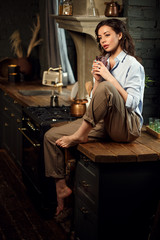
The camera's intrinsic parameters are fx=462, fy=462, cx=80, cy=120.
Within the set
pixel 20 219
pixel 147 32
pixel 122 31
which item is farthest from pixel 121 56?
pixel 20 219

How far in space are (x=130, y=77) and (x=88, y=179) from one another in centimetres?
80

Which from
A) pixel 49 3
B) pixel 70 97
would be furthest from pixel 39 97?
pixel 49 3

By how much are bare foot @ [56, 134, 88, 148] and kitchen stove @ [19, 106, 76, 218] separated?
0.54 m

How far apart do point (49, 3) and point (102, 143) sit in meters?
3.24

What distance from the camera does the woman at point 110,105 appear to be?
3.21 m

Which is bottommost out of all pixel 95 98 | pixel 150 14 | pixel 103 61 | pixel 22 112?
pixel 22 112

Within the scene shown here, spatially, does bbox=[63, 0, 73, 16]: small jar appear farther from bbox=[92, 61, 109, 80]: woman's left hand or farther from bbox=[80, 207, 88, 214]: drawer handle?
bbox=[80, 207, 88, 214]: drawer handle

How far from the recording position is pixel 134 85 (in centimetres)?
332

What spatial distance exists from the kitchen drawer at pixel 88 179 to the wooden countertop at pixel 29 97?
1.50m

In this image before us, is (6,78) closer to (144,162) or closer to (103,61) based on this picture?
(103,61)

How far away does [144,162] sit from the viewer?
3.18m

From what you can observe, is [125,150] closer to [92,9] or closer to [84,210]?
[84,210]

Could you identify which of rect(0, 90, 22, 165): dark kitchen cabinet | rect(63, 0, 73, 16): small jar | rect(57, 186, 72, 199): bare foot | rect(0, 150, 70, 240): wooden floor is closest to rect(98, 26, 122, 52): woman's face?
rect(57, 186, 72, 199): bare foot

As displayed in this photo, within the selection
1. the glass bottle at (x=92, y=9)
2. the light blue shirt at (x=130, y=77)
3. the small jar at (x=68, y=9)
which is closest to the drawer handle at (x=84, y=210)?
the light blue shirt at (x=130, y=77)
